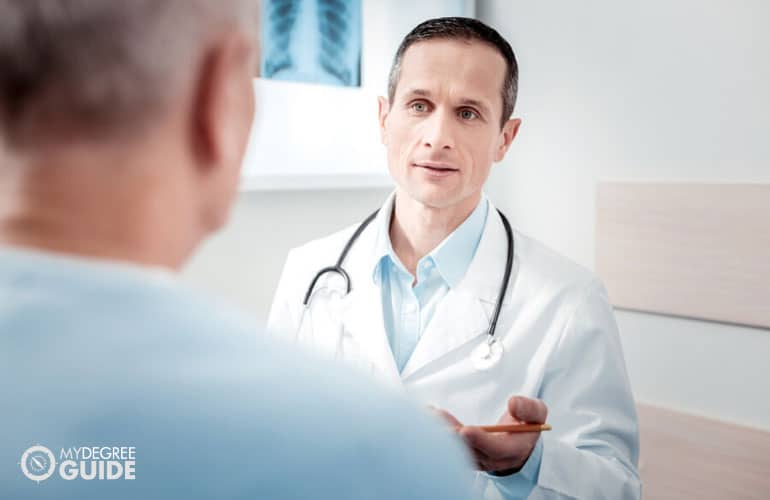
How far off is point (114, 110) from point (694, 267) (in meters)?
1.64

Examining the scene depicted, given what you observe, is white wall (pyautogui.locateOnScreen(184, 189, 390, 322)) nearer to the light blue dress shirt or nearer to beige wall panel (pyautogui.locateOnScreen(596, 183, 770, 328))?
the light blue dress shirt

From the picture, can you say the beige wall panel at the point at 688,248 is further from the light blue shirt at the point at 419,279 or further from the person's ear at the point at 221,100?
the person's ear at the point at 221,100

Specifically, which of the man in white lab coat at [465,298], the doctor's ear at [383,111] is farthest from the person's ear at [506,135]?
the doctor's ear at [383,111]

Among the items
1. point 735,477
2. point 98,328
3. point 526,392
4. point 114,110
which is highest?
point 114,110

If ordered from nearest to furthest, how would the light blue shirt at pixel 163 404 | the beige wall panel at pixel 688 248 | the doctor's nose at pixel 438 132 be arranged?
the light blue shirt at pixel 163 404
the doctor's nose at pixel 438 132
the beige wall panel at pixel 688 248

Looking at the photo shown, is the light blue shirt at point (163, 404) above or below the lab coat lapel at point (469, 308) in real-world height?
above

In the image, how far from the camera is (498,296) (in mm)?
1415

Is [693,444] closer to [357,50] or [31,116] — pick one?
[357,50]

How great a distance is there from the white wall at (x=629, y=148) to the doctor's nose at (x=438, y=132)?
1.65 ft

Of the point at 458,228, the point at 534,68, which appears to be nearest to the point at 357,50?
the point at 534,68

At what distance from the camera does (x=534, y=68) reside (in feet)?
6.93

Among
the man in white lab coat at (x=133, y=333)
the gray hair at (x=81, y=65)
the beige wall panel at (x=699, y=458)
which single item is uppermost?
Result: the gray hair at (x=81, y=65)

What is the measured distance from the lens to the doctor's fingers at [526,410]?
1043 millimetres

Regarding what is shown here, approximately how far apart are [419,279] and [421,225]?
109mm
